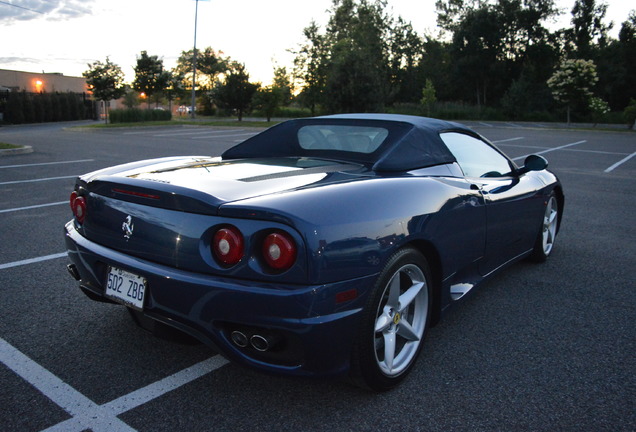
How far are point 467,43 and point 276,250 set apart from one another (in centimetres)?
6212

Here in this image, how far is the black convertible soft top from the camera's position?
294 centimetres

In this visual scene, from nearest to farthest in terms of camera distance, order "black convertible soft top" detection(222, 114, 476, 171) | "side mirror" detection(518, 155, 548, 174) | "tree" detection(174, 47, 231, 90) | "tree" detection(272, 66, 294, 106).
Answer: "black convertible soft top" detection(222, 114, 476, 171)
"side mirror" detection(518, 155, 548, 174)
"tree" detection(272, 66, 294, 106)
"tree" detection(174, 47, 231, 90)

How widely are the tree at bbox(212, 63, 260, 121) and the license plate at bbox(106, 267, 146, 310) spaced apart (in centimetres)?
3445

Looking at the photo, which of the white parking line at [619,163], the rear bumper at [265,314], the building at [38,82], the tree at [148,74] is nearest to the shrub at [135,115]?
the tree at [148,74]

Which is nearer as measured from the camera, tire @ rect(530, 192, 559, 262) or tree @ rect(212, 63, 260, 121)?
tire @ rect(530, 192, 559, 262)

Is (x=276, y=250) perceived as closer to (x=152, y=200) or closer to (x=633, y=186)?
(x=152, y=200)

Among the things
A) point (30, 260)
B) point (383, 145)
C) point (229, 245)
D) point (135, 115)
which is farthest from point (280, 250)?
point (135, 115)

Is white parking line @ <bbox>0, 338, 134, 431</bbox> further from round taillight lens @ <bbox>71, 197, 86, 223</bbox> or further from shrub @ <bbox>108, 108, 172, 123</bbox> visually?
shrub @ <bbox>108, 108, 172, 123</bbox>

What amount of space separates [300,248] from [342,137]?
1.53m

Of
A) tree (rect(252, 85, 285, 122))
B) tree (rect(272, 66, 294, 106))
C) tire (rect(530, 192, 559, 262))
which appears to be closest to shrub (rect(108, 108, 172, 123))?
tree (rect(252, 85, 285, 122))

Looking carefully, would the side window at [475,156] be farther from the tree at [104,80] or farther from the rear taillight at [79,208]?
the tree at [104,80]

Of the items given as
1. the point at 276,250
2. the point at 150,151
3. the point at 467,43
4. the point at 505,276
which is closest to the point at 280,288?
the point at 276,250

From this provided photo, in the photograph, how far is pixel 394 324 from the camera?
8.18ft

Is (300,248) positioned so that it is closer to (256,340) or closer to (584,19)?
(256,340)
